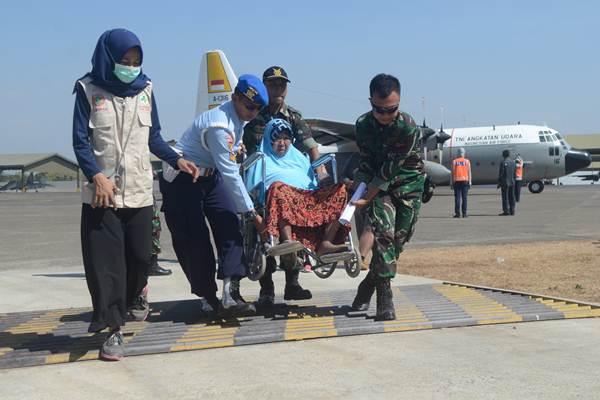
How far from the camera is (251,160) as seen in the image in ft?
18.2

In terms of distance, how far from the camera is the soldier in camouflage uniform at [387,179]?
5.18 metres

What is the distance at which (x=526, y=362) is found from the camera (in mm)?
3922

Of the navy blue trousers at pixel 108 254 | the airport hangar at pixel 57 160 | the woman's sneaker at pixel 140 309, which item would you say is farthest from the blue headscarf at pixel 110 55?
the airport hangar at pixel 57 160

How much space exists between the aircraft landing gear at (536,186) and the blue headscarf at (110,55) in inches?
1370

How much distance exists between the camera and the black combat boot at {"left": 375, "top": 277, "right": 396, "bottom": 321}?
5160 mm

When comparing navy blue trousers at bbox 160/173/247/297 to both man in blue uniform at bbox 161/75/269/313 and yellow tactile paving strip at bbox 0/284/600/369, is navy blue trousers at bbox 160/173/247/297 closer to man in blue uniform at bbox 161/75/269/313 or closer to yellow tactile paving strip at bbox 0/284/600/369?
man in blue uniform at bbox 161/75/269/313

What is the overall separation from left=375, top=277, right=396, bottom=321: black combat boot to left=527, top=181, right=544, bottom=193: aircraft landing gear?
33.3 m

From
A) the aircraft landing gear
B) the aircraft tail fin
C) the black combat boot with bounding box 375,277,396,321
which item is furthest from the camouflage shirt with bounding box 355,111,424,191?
the aircraft landing gear

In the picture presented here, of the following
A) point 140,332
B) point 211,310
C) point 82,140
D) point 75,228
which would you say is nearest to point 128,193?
point 82,140

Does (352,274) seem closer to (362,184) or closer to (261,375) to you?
(362,184)

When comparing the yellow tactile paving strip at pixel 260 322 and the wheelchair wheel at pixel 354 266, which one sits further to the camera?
the wheelchair wheel at pixel 354 266

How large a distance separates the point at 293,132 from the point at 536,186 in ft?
108

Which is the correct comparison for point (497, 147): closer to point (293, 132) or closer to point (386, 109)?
point (293, 132)

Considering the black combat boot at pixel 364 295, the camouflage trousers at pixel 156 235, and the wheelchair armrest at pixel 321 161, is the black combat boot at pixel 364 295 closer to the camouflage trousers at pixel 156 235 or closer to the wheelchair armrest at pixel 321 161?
the wheelchair armrest at pixel 321 161
